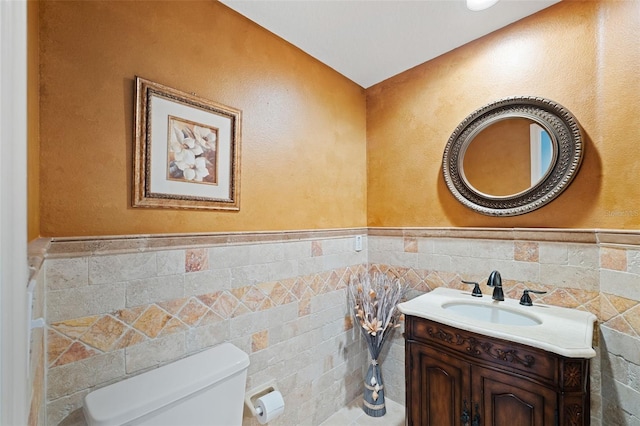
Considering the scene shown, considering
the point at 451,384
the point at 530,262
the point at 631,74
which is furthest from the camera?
the point at 530,262

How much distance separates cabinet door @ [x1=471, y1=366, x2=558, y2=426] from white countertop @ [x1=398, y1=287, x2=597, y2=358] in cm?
18

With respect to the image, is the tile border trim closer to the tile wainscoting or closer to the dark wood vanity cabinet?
the tile wainscoting

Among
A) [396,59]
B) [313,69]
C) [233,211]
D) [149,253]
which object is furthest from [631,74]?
[149,253]

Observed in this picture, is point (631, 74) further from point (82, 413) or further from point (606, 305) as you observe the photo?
point (82, 413)

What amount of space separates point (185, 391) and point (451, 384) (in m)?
1.17

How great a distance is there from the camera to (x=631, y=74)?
123cm

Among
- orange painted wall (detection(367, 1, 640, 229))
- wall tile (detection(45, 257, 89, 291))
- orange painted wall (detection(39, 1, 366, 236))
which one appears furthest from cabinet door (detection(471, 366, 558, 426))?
wall tile (detection(45, 257, 89, 291))

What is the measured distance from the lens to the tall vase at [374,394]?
189 cm

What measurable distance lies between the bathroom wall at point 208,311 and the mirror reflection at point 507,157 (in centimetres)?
90

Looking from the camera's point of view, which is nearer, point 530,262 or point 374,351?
point 530,262

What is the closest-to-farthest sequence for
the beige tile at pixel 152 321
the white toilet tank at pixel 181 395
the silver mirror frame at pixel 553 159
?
the white toilet tank at pixel 181 395 < the beige tile at pixel 152 321 < the silver mirror frame at pixel 553 159

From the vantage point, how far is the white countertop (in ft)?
3.39

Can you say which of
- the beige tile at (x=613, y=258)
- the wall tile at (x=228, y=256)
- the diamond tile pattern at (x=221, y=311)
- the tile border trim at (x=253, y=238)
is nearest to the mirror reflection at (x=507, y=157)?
the tile border trim at (x=253, y=238)

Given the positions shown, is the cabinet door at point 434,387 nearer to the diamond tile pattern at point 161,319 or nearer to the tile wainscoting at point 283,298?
the tile wainscoting at point 283,298
